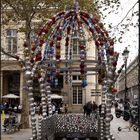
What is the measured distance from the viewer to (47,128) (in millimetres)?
18297

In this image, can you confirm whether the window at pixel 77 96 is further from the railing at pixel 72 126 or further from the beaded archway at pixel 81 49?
the beaded archway at pixel 81 49

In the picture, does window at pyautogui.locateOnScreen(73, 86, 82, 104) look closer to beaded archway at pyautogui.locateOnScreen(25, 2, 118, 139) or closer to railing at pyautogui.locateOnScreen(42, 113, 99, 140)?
railing at pyautogui.locateOnScreen(42, 113, 99, 140)

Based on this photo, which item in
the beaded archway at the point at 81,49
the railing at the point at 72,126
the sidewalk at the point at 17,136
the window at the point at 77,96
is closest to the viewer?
the beaded archway at the point at 81,49

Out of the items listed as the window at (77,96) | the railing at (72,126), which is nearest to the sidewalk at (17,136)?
the railing at (72,126)

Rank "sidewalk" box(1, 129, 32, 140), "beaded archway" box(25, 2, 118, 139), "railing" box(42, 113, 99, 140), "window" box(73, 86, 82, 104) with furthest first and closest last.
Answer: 1. "window" box(73, 86, 82, 104)
2. "sidewalk" box(1, 129, 32, 140)
3. "railing" box(42, 113, 99, 140)
4. "beaded archway" box(25, 2, 118, 139)

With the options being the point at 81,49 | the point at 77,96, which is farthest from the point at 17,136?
the point at 77,96

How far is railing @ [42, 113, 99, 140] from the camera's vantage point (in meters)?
19.8

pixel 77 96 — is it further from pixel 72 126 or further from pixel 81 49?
pixel 81 49

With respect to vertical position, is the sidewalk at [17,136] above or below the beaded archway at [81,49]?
below

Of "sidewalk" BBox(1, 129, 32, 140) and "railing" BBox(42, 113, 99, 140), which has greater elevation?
"railing" BBox(42, 113, 99, 140)

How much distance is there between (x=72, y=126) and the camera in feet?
66.7

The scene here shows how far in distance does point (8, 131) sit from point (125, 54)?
958 cm

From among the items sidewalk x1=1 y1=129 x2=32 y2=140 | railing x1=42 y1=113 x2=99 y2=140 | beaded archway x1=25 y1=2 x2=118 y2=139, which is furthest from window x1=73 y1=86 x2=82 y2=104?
beaded archway x1=25 y1=2 x2=118 y2=139

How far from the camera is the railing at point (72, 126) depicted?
19844mm
